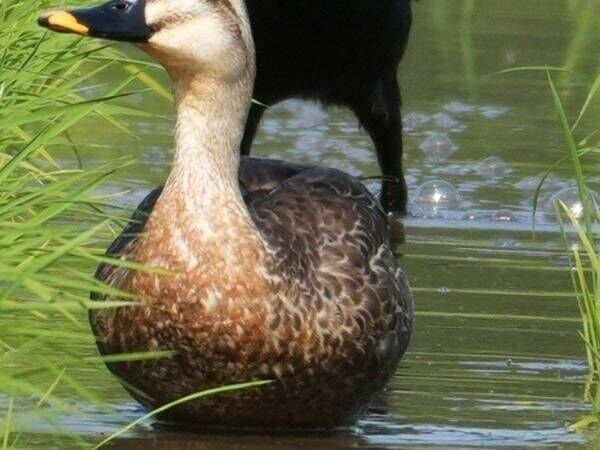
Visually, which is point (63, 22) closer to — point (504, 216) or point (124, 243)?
point (124, 243)

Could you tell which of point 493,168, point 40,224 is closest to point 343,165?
point 493,168

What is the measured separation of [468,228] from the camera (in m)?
8.97

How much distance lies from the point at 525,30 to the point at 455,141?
3.24 m

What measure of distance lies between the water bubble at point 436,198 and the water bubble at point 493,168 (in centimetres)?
42

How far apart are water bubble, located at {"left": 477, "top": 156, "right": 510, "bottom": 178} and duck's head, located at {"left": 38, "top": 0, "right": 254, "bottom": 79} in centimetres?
412

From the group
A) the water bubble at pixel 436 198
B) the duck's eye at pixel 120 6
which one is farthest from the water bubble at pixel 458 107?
the duck's eye at pixel 120 6

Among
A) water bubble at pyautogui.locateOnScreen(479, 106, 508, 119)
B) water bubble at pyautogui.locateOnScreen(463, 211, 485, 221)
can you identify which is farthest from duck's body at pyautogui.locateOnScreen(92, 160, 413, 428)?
water bubble at pyautogui.locateOnScreen(479, 106, 508, 119)

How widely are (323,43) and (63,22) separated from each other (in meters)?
3.85

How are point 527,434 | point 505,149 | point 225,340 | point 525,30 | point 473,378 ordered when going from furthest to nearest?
point 525,30 < point 505,149 < point 473,378 < point 527,434 < point 225,340

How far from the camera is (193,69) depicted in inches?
232

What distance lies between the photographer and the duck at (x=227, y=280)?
5684mm

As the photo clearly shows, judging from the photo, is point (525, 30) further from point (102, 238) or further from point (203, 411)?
point (203, 411)

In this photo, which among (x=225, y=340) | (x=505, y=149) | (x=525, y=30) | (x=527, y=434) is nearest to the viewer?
(x=225, y=340)

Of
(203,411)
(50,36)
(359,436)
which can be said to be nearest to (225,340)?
(203,411)
